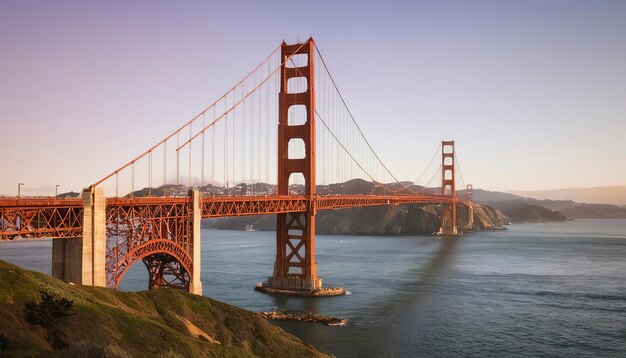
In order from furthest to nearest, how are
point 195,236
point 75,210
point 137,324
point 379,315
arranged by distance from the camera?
point 379,315 < point 195,236 < point 75,210 < point 137,324

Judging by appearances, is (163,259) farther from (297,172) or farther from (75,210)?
(297,172)

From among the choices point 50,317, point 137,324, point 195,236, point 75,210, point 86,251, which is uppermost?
point 75,210

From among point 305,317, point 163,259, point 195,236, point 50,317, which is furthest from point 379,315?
point 50,317

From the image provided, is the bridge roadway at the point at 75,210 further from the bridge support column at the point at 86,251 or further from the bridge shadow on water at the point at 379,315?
the bridge shadow on water at the point at 379,315

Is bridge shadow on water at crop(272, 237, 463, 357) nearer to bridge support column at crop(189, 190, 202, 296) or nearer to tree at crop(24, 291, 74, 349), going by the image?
bridge support column at crop(189, 190, 202, 296)

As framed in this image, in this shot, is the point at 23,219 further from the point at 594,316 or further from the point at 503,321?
the point at 594,316

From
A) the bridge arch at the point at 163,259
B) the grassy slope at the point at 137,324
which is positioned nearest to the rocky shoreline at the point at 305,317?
the bridge arch at the point at 163,259
